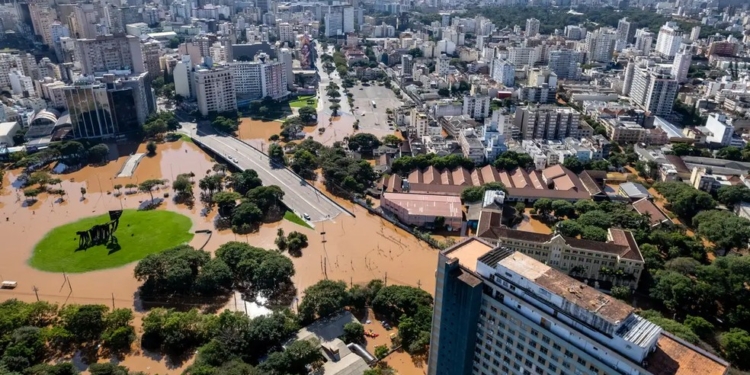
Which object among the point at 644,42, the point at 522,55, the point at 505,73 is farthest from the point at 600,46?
the point at 505,73

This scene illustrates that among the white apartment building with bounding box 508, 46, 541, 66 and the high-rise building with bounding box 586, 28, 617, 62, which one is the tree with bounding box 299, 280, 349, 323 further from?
the high-rise building with bounding box 586, 28, 617, 62

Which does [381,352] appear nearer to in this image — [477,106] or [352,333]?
[352,333]

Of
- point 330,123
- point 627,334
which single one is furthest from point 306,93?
point 627,334

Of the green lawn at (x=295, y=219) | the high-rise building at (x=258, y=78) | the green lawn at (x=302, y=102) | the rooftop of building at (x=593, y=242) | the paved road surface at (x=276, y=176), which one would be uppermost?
the high-rise building at (x=258, y=78)

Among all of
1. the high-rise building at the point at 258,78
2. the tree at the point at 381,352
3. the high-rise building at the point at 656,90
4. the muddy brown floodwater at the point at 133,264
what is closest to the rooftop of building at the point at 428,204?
the muddy brown floodwater at the point at 133,264

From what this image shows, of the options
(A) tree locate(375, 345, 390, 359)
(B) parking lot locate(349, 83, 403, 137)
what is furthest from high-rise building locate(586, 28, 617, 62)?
(A) tree locate(375, 345, 390, 359)

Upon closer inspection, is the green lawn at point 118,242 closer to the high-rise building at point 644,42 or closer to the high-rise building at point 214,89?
the high-rise building at point 214,89

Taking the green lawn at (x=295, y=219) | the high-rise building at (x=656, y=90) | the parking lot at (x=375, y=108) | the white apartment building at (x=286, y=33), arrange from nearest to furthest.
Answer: the green lawn at (x=295, y=219) → the parking lot at (x=375, y=108) → the high-rise building at (x=656, y=90) → the white apartment building at (x=286, y=33)
